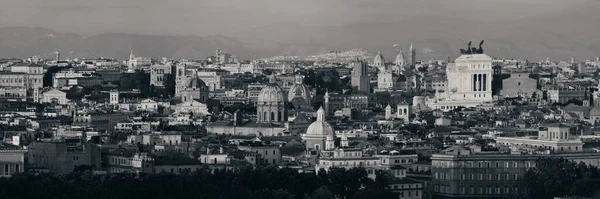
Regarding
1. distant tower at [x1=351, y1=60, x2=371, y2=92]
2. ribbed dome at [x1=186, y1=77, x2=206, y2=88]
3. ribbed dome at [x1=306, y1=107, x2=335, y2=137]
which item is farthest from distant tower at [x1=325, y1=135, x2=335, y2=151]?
distant tower at [x1=351, y1=60, x2=371, y2=92]

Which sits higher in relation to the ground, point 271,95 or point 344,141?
point 271,95

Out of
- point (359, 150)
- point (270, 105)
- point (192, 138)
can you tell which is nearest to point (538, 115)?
point (270, 105)

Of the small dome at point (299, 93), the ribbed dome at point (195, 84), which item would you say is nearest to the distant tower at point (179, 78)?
the ribbed dome at point (195, 84)

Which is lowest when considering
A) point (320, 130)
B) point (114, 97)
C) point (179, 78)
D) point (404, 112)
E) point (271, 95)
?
point (320, 130)

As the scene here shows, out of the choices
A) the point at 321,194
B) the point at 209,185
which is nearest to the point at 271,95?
the point at 321,194

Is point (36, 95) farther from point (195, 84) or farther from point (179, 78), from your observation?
point (179, 78)

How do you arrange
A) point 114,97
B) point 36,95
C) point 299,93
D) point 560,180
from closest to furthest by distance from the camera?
point 560,180
point 299,93
point 114,97
point 36,95
